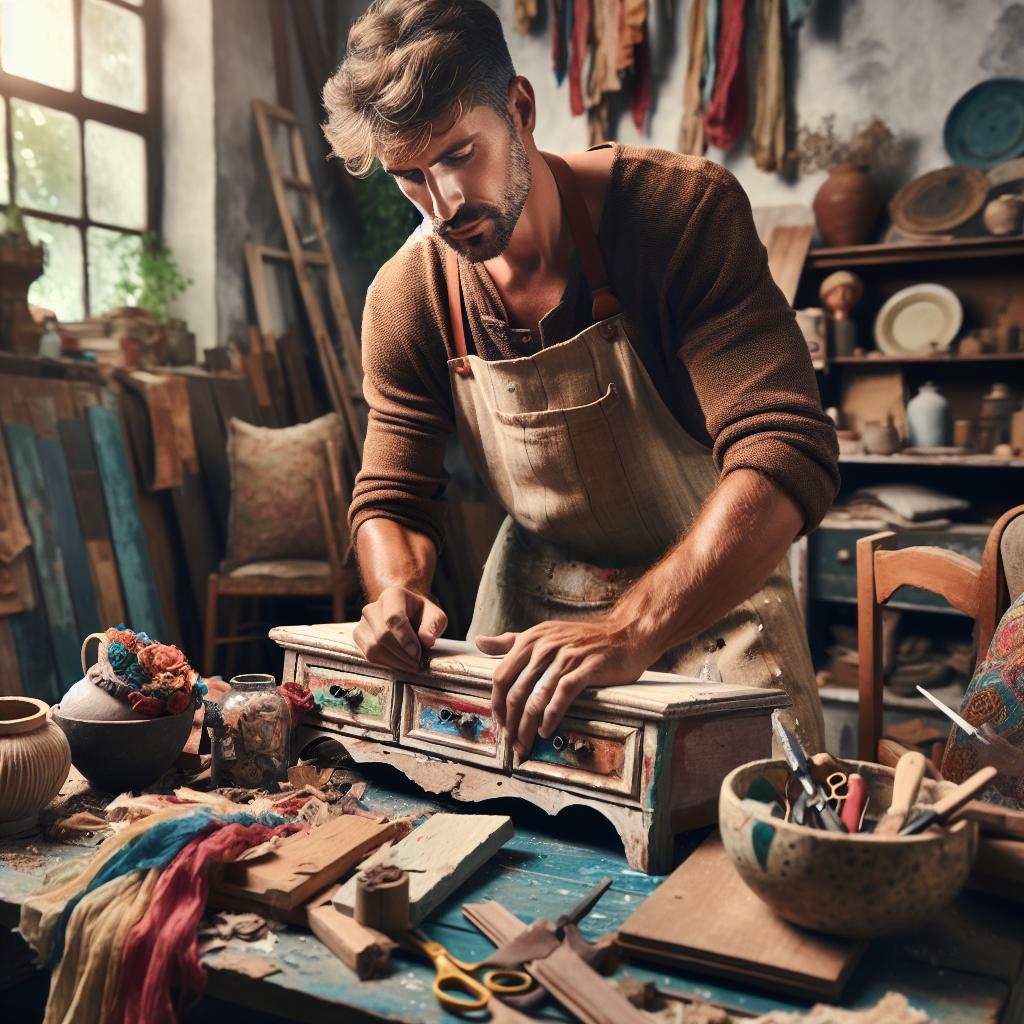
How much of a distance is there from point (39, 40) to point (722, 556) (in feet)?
13.6

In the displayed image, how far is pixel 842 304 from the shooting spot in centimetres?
468

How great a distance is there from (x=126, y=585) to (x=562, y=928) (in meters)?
3.54

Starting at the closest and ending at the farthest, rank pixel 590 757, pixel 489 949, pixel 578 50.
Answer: pixel 489 949, pixel 590 757, pixel 578 50

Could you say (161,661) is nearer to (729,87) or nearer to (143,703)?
(143,703)

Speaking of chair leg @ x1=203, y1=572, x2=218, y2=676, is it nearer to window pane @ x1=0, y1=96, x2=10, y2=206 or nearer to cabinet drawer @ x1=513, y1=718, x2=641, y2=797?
window pane @ x1=0, y1=96, x2=10, y2=206

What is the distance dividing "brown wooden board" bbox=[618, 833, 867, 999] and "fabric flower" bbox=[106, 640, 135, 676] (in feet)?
2.66

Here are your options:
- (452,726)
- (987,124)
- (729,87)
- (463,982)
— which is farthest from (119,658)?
(987,124)

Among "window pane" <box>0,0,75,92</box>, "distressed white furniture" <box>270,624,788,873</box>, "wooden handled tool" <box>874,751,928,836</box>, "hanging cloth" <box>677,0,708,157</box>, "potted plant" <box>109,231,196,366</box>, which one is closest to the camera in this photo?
"wooden handled tool" <box>874,751,928,836</box>

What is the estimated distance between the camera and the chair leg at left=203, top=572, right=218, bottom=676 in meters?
4.35

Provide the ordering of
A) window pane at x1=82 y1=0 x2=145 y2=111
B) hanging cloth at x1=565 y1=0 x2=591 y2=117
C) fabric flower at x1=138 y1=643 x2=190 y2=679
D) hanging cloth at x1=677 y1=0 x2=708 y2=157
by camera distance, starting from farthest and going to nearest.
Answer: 1. hanging cloth at x1=565 y1=0 x2=591 y2=117
2. hanging cloth at x1=677 y1=0 x2=708 y2=157
3. window pane at x1=82 y1=0 x2=145 y2=111
4. fabric flower at x1=138 y1=643 x2=190 y2=679

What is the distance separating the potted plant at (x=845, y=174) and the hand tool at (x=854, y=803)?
13.2 ft

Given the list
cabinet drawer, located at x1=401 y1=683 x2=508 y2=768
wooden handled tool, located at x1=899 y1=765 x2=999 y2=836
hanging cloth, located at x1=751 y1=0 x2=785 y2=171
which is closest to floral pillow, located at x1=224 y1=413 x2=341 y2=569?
hanging cloth, located at x1=751 y1=0 x2=785 y2=171

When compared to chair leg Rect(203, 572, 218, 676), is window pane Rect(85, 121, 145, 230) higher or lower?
higher

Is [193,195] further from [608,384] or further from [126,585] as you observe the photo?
[608,384]
